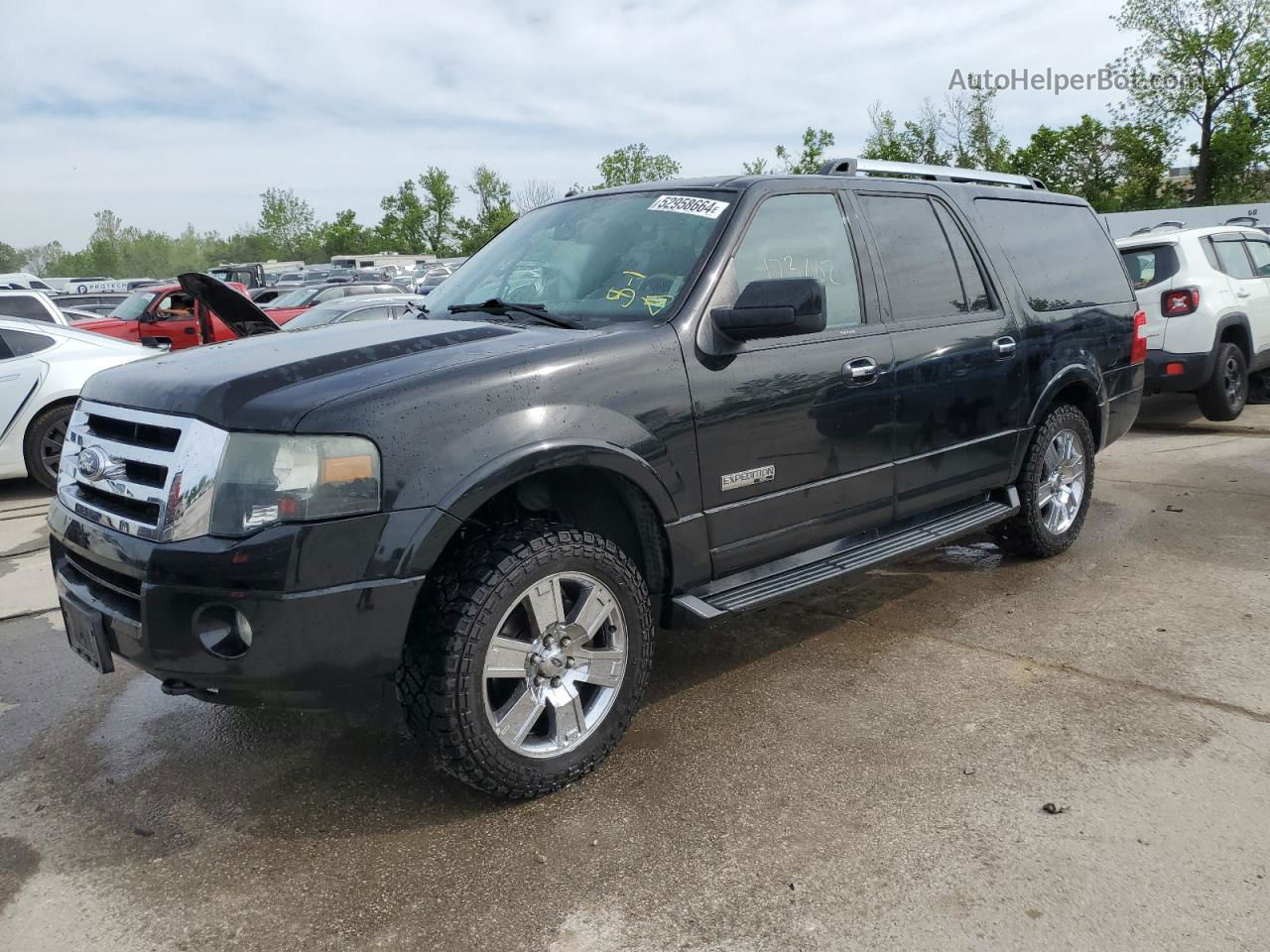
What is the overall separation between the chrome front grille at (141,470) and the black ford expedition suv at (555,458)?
0.01 metres

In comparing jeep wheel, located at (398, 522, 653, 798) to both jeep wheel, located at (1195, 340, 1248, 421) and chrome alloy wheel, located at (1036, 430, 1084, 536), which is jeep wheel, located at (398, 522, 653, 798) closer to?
chrome alloy wheel, located at (1036, 430, 1084, 536)

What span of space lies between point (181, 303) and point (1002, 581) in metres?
13.3

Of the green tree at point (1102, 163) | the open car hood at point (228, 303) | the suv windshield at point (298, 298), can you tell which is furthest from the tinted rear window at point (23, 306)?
the green tree at point (1102, 163)

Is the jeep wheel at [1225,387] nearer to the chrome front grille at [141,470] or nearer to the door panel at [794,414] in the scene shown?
the door panel at [794,414]

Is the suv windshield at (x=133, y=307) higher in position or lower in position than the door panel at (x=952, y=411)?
higher

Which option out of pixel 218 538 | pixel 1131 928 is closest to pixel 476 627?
pixel 218 538

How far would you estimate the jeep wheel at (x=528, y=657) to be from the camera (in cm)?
Answer: 271

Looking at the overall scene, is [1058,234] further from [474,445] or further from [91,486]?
[91,486]

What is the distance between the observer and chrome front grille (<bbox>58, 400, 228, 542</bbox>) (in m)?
2.55

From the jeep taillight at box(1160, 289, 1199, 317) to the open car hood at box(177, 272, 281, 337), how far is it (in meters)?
7.64

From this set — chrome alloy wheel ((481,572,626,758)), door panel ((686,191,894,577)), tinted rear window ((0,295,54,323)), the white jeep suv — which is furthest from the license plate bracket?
the white jeep suv

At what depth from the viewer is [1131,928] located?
2291mm

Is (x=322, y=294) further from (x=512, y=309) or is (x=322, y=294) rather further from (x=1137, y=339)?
(x=512, y=309)

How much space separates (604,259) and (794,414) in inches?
35.6
